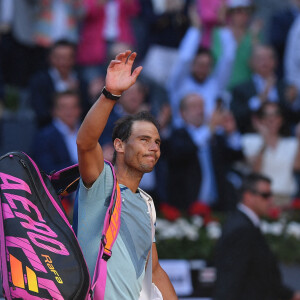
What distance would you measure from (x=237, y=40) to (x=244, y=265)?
5.20m

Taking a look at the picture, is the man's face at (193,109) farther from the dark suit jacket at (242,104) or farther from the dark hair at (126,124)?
the dark hair at (126,124)

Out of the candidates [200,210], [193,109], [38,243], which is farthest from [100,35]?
[38,243]

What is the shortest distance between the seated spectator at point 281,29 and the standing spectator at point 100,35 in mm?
2488

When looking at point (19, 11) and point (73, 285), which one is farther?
point (19, 11)

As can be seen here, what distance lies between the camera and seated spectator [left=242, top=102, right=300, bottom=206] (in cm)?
951

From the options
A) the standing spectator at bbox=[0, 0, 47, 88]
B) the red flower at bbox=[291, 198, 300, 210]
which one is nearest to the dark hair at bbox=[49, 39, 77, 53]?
the standing spectator at bbox=[0, 0, 47, 88]

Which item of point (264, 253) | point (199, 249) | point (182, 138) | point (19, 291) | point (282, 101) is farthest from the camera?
point (282, 101)

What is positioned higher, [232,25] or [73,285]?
[232,25]

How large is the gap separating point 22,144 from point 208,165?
2.36 m

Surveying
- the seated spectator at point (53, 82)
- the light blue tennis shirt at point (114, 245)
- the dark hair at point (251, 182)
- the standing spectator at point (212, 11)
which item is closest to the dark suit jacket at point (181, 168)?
the seated spectator at point (53, 82)

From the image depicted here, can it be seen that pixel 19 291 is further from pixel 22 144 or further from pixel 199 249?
pixel 22 144

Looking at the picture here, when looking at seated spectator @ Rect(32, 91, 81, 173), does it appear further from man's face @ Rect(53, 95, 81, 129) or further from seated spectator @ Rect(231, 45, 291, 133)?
seated spectator @ Rect(231, 45, 291, 133)

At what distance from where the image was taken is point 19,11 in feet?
A: 32.1

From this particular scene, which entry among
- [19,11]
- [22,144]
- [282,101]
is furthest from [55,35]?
[282,101]
